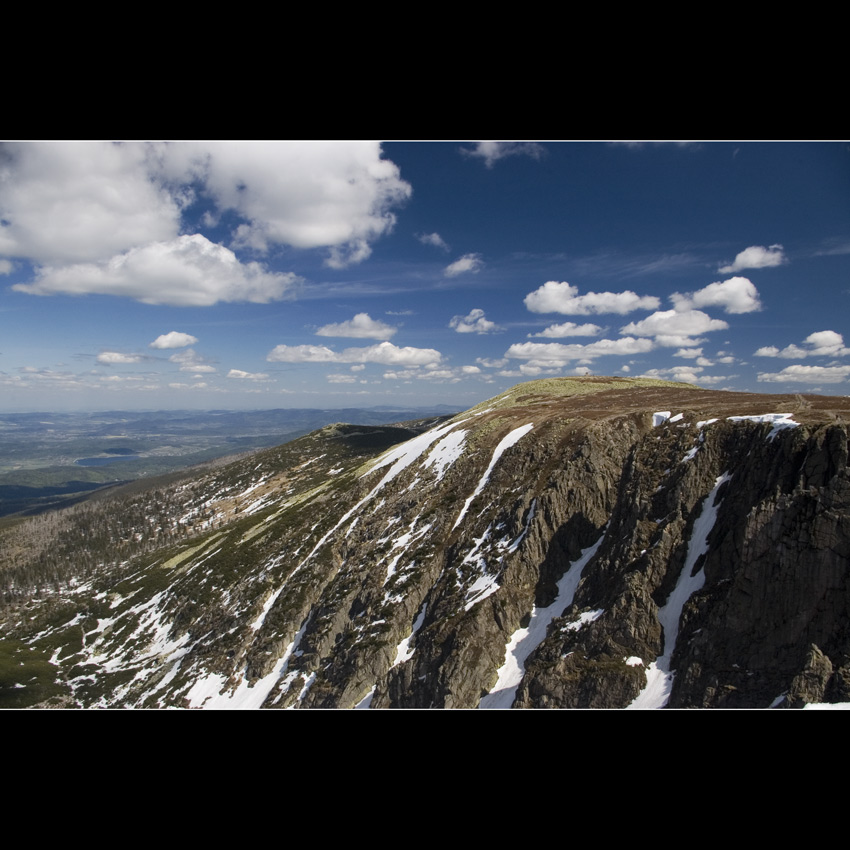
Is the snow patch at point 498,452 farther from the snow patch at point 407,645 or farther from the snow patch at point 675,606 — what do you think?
the snow patch at point 675,606

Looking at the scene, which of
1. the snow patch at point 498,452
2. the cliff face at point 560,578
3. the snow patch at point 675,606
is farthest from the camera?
the snow patch at point 498,452

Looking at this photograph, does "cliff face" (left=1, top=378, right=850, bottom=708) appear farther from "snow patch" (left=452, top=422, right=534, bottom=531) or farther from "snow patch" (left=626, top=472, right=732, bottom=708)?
"snow patch" (left=452, top=422, right=534, bottom=531)

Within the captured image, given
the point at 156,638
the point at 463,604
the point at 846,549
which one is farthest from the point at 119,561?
the point at 846,549

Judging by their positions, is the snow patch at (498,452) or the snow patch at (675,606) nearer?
the snow patch at (675,606)

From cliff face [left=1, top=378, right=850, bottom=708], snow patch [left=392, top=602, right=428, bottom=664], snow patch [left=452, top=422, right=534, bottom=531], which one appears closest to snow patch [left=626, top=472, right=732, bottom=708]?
cliff face [left=1, top=378, right=850, bottom=708]

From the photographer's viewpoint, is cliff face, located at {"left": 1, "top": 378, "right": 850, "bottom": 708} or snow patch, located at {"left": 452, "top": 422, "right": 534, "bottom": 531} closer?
cliff face, located at {"left": 1, "top": 378, "right": 850, "bottom": 708}

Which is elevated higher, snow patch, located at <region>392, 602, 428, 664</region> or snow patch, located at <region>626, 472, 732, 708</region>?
snow patch, located at <region>626, 472, 732, 708</region>

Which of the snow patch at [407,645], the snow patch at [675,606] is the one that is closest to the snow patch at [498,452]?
the snow patch at [407,645]

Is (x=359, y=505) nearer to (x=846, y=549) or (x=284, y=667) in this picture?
(x=284, y=667)

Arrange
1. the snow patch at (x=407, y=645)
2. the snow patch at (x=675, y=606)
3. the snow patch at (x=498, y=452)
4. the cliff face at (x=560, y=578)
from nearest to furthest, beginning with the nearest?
the cliff face at (x=560, y=578), the snow patch at (x=675, y=606), the snow patch at (x=407, y=645), the snow patch at (x=498, y=452)
